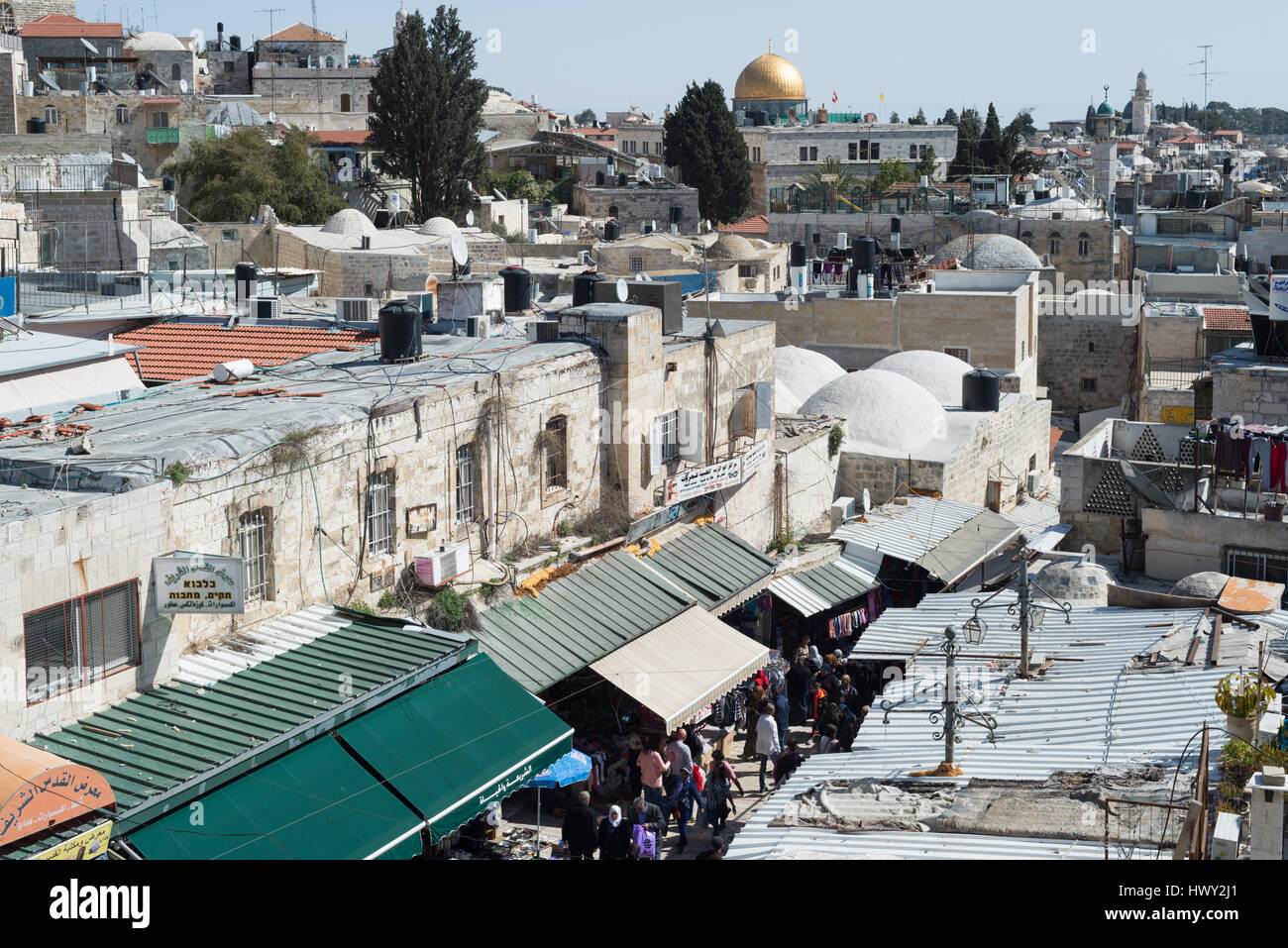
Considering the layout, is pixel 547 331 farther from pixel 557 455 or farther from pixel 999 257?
pixel 999 257

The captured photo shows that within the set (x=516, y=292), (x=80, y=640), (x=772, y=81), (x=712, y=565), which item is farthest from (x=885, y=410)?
(x=772, y=81)

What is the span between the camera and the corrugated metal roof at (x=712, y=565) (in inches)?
706

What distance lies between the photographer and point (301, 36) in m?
85.7

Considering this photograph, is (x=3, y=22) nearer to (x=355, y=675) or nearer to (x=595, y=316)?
(x=595, y=316)

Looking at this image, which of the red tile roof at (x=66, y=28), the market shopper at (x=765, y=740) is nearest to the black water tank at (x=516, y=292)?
the market shopper at (x=765, y=740)

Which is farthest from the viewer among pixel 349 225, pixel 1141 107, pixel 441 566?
pixel 1141 107

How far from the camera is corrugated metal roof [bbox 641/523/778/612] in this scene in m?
17.9

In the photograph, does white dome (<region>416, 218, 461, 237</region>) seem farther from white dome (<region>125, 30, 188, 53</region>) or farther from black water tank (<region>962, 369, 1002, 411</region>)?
white dome (<region>125, 30, 188, 53</region>)

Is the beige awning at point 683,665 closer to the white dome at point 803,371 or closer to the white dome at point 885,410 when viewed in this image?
the white dome at point 885,410

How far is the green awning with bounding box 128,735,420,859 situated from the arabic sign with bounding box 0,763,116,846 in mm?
558

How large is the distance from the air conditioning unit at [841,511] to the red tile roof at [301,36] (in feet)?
232

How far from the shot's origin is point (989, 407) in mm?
26500

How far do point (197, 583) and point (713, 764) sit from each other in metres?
Answer: 5.76

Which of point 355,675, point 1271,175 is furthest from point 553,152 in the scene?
point 355,675
